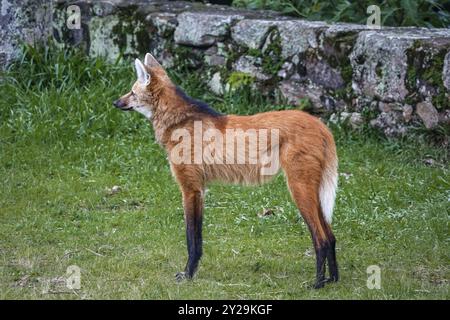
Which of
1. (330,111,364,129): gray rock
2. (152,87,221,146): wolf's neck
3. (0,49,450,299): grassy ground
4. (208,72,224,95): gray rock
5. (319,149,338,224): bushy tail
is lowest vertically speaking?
(0,49,450,299): grassy ground

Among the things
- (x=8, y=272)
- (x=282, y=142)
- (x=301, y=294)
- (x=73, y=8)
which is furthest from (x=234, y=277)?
(x=73, y=8)

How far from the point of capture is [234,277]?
4.78m

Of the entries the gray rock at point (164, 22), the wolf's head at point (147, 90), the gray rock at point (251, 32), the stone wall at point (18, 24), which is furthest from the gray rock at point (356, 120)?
the stone wall at point (18, 24)

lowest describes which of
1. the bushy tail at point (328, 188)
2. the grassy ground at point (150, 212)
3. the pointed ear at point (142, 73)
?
the grassy ground at point (150, 212)

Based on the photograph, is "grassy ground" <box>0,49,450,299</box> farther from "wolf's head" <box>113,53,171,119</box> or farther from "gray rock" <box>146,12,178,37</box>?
"wolf's head" <box>113,53,171,119</box>

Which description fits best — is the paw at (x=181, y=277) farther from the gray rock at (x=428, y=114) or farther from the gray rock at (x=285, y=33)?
the gray rock at (x=285, y=33)

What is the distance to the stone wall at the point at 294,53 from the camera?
6727 millimetres

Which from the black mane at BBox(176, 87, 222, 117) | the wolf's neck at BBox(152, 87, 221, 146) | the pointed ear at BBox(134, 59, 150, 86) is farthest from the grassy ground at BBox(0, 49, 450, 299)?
the pointed ear at BBox(134, 59, 150, 86)

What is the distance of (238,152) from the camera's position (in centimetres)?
478

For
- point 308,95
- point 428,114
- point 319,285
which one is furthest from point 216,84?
point 319,285

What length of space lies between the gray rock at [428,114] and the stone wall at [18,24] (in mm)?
3656

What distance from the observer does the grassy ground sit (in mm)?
4652

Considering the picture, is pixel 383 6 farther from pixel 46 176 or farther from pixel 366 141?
pixel 46 176

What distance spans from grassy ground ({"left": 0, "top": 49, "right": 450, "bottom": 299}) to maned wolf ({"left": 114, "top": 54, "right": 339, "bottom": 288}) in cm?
31
